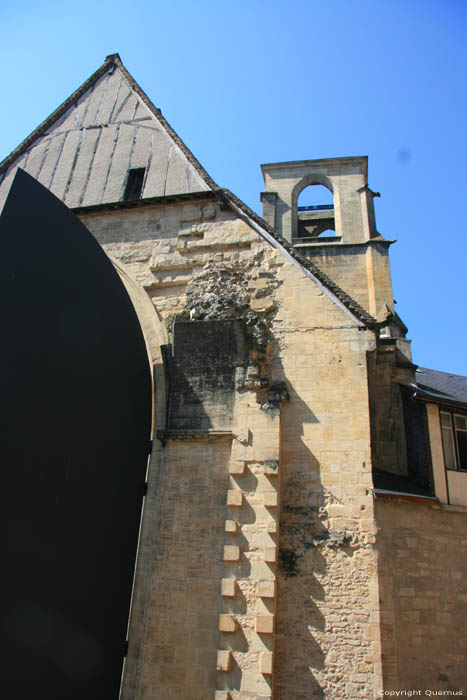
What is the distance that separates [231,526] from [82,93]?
25.1 feet

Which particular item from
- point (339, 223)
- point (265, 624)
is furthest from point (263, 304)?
point (339, 223)

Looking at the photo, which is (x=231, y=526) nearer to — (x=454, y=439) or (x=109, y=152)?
(x=454, y=439)

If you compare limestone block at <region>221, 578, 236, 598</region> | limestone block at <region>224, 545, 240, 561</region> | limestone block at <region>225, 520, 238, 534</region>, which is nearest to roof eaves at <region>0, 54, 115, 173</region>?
limestone block at <region>225, 520, 238, 534</region>

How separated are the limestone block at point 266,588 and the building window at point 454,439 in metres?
3.16

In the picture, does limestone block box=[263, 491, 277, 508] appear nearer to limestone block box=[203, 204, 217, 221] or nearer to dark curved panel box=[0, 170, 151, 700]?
dark curved panel box=[0, 170, 151, 700]

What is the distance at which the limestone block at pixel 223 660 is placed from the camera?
3.81m

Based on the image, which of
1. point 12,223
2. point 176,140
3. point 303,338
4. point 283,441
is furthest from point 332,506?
point 176,140

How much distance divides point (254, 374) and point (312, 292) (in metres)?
1.24

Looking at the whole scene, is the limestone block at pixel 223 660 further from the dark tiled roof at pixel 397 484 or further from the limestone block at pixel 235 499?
the dark tiled roof at pixel 397 484

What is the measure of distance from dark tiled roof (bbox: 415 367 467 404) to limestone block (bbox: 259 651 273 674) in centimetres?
372

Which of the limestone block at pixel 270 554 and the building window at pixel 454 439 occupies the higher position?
the building window at pixel 454 439

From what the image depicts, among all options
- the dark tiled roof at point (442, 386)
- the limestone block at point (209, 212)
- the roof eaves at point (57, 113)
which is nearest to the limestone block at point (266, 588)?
the dark tiled roof at point (442, 386)

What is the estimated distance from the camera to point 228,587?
13.4 ft

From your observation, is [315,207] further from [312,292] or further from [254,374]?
[254,374]
